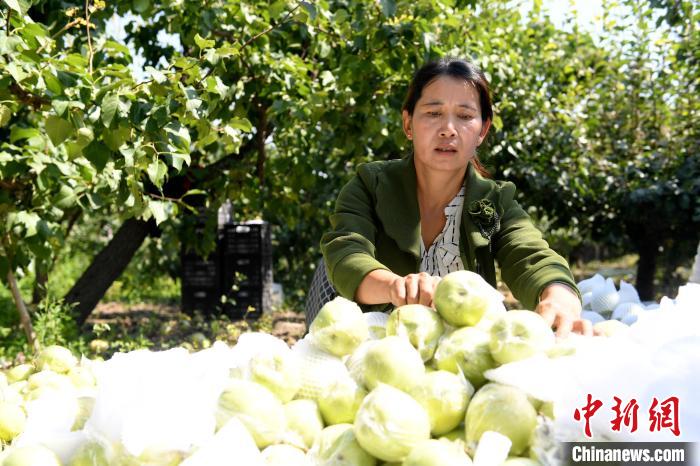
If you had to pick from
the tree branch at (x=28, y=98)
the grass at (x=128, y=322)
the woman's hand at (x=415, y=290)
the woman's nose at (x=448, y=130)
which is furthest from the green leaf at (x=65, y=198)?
the woman's hand at (x=415, y=290)

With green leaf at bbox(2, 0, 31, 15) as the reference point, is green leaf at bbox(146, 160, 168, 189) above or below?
below

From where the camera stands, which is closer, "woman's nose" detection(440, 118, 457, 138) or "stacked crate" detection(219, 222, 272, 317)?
"woman's nose" detection(440, 118, 457, 138)

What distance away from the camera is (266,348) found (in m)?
1.05

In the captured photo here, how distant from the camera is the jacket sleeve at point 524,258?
4.91 feet

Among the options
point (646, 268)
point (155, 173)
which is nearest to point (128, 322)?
point (155, 173)

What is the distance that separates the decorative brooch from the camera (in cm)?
180

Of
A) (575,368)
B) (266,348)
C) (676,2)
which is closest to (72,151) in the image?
(266,348)

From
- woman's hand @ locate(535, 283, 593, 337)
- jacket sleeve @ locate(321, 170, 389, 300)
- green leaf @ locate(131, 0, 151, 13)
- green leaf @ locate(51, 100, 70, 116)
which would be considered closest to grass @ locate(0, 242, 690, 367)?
green leaf @ locate(51, 100, 70, 116)

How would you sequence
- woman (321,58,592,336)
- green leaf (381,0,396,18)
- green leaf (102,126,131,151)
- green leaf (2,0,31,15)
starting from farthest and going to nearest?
green leaf (381,0,396,18)
green leaf (102,126,131,151)
green leaf (2,0,31,15)
woman (321,58,592,336)

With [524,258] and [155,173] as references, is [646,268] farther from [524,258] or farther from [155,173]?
[155,173]

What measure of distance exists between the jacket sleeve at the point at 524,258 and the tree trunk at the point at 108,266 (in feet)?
11.9

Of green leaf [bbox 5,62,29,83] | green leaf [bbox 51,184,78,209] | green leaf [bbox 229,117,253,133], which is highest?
green leaf [bbox 5,62,29,83]

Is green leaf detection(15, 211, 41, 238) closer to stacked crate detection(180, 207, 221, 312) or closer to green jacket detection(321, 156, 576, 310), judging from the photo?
green jacket detection(321, 156, 576, 310)

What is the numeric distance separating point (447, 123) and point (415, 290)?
67cm
